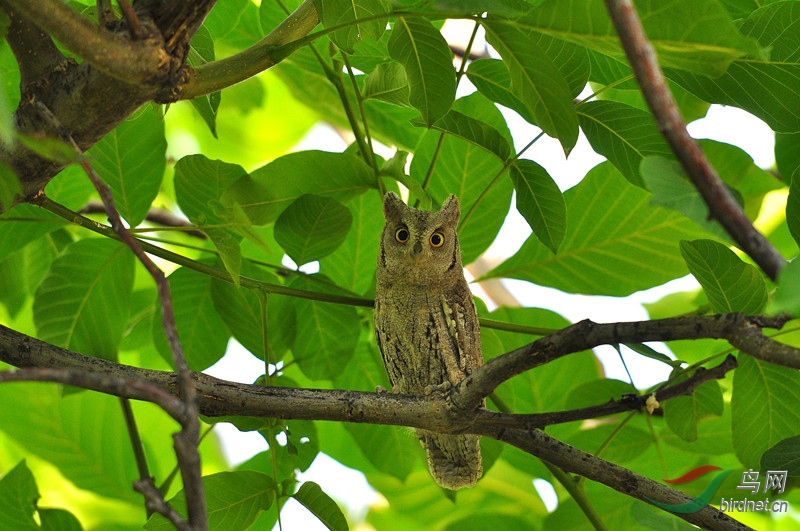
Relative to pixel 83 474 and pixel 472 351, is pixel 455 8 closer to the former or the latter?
pixel 472 351

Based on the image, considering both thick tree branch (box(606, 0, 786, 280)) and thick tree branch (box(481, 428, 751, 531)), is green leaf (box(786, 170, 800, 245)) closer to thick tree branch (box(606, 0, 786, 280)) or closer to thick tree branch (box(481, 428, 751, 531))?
thick tree branch (box(481, 428, 751, 531))

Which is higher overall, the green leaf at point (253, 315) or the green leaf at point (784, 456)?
the green leaf at point (253, 315)

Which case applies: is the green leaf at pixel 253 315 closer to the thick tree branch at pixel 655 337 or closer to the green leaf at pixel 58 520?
the green leaf at pixel 58 520

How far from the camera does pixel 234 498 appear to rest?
60.7 inches

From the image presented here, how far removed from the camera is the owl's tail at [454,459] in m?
1.91

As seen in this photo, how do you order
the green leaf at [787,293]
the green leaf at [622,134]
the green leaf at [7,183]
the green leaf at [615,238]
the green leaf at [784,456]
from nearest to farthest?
1. the green leaf at [787,293]
2. the green leaf at [7,183]
3. the green leaf at [784,456]
4. the green leaf at [622,134]
5. the green leaf at [615,238]

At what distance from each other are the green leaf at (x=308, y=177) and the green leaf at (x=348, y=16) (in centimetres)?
39

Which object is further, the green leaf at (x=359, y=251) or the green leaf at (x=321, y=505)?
the green leaf at (x=359, y=251)

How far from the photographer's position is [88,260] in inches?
67.9

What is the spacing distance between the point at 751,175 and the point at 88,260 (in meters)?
1.69

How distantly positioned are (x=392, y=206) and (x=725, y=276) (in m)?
0.93

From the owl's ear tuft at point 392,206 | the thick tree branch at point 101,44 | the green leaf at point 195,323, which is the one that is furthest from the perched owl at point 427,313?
the thick tree branch at point 101,44

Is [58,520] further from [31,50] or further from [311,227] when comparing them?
[31,50]

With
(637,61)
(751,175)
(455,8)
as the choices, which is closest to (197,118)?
(751,175)
